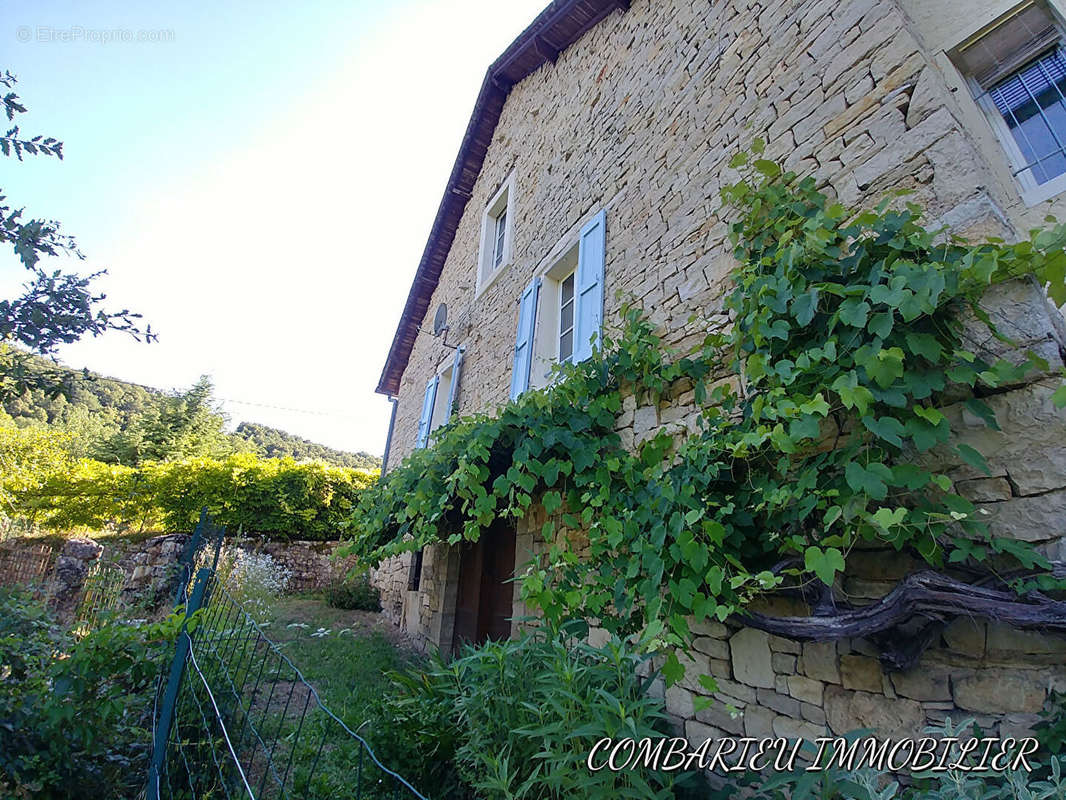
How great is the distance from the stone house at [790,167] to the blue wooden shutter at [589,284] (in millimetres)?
23

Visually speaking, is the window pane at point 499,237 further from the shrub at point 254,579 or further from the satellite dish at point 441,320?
the shrub at point 254,579

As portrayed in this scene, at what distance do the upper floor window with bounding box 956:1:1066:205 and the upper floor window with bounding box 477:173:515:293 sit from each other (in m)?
4.46

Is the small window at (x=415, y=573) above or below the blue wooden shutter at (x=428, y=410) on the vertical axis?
below

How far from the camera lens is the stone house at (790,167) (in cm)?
151

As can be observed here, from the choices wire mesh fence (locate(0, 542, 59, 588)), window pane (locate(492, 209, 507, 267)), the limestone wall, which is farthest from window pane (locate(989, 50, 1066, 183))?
wire mesh fence (locate(0, 542, 59, 588))

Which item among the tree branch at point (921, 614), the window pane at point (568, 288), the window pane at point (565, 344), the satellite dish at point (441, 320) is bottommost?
the tree branch at point (921, 614)

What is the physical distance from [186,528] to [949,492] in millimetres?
10961

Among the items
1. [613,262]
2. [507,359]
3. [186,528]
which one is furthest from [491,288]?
[186,528]

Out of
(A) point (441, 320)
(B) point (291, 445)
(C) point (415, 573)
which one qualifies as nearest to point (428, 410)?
(A) point (441, 320)

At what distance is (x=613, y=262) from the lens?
3715 mm

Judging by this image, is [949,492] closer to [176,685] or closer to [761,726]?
[761,726]

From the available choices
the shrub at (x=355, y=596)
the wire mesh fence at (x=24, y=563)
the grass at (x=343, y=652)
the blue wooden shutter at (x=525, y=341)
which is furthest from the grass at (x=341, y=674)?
the wire mesh fence at (x=24, y=563)

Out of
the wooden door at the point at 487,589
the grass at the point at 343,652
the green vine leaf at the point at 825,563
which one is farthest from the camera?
the wooden door at the point at 487,589

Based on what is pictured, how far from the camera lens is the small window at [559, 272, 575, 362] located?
438 cm
